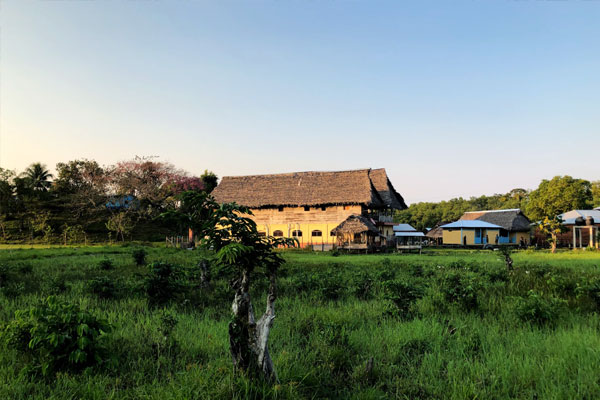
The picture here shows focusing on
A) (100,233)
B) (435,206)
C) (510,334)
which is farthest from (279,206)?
(435,206)

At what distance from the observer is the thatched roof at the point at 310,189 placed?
33.0 m

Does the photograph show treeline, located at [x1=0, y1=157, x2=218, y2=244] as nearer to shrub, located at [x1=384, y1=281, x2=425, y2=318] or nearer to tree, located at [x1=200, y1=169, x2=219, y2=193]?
tree, located at [x1=200, y1=169, x2=219, y2=193]

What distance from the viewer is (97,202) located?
3956 cm


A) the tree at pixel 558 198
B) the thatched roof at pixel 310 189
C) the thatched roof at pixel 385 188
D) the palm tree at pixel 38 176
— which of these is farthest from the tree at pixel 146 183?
the tree at pixel 558 198

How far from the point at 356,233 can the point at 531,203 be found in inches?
1081

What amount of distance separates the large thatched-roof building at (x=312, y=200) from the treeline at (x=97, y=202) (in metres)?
8.15

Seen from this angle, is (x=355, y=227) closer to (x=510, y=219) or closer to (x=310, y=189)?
(x=310, y=189)

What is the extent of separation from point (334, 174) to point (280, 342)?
31836mm

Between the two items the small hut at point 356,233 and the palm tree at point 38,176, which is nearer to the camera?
the small hut at point 356,233

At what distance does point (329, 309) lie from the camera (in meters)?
6.41

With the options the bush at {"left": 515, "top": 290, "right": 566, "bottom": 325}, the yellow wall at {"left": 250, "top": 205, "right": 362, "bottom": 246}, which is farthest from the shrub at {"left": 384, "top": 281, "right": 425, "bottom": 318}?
the yellow wall at {"left": 250, "top": 205, "right": 362, "bottom": 246}

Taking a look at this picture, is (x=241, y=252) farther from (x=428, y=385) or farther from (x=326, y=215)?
(x=326, y=215)

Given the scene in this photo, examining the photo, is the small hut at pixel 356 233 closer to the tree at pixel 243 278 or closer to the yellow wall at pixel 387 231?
the yellow wall at pixel 387 231

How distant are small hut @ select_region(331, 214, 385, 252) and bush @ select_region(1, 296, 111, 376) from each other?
80.3 ft
